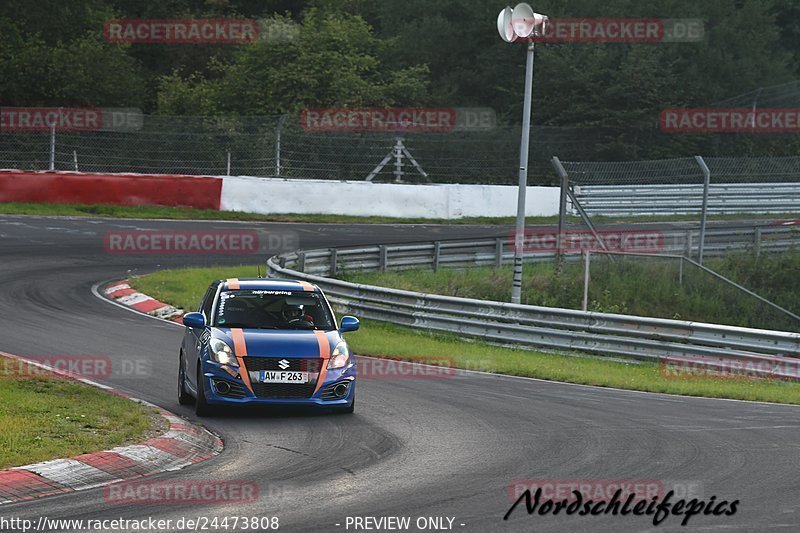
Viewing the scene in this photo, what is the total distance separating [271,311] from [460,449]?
3.49 meters

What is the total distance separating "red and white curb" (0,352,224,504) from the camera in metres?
8.47

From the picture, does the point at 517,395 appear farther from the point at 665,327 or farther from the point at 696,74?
the point at 696,74

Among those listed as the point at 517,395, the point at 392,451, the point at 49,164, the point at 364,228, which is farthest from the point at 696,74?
the point at 392,451

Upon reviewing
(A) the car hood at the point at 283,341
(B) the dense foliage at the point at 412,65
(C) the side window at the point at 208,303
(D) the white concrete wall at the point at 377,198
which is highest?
(B) the dense foliage at the point at 412,65

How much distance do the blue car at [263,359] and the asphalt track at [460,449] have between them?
25 cm

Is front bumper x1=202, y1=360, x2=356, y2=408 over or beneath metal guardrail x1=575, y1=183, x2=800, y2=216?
beneath

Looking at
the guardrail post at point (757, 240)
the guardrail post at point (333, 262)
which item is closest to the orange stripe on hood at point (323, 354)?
the guardrail post at point (333, 262)

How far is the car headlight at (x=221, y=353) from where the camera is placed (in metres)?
12.1

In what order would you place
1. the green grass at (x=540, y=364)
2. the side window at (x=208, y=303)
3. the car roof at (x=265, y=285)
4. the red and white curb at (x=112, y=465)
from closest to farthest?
the red and white curb at (x=112, y=465)
the side window at (x=208, y=303)
the car roof at (x=265, y=285)
the green grass at (x=540, y=364)

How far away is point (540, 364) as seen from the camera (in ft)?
57.7

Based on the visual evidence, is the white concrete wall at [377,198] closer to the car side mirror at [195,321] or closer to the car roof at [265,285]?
the car roof at [265,285]

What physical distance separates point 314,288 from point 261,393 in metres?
2.11

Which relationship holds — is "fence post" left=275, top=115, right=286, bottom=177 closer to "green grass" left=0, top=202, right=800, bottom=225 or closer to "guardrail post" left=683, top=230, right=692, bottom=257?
"green grass" left=0, top=202, right=800, bottom=225

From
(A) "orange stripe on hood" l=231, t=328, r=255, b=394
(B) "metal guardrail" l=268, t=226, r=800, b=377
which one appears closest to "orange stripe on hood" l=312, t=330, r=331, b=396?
(A) "orange stripe on hood" l=231, t=328, r=255, b=394
